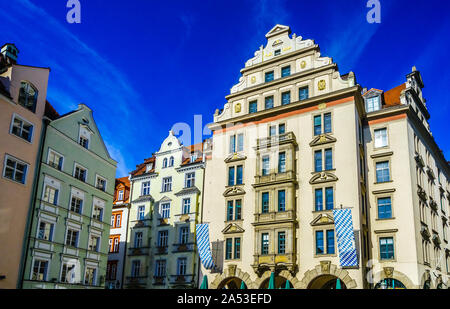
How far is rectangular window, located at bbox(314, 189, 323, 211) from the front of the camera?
3647 centimetres

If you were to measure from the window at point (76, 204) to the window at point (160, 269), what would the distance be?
1229cm

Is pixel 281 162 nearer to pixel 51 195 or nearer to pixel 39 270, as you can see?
pixel 51 195

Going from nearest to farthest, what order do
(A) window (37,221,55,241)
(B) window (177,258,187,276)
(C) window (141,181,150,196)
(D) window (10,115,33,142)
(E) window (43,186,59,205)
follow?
(D) window (10,115,33,142) → (A) window (37,221,55,241) → (E) window (43,186,59,205) → (B) window (177,258,187,276) → (C) window (141,181,150,196)

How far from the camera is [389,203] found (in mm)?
36969

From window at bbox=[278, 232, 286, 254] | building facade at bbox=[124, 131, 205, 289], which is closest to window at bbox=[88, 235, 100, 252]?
building facade at bbox=[124, 131, 205, 289]

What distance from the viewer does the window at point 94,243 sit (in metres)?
40.3

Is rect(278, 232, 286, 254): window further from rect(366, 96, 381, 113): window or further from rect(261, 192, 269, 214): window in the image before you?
rect(366, 96, 381, 113): window

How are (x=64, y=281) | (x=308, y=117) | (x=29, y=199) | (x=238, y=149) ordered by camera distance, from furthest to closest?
(x=238, y=149), (x=308, y=117), (x=64, y=281), (x=29, y=199)

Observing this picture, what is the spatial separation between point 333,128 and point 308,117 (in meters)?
2.68

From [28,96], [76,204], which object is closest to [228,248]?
[76,204]

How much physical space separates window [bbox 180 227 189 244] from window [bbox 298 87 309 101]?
1814 centimetres
